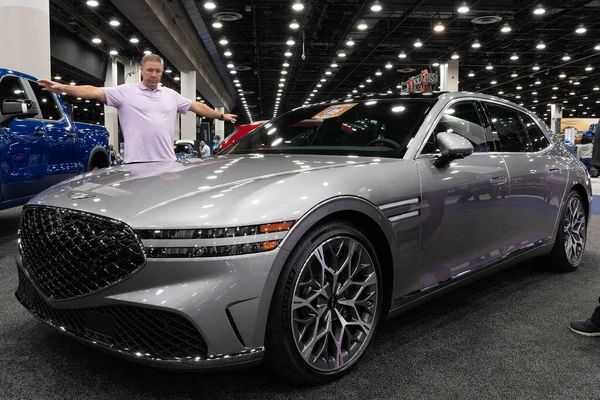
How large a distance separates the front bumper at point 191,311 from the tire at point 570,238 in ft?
9.86

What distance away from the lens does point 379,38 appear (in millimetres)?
20734

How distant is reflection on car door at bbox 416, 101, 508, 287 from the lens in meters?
2.60

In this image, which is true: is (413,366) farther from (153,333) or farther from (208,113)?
(208,113)

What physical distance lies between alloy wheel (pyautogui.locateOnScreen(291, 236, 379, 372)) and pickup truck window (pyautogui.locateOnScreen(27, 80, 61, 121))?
4.48 meters

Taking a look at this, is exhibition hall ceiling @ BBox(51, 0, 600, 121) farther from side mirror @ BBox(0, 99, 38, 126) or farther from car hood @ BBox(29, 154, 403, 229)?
car hood @ BBox(29, 154, 403, 229)

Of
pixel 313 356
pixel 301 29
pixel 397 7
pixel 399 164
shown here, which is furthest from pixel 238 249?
pixel 301 29

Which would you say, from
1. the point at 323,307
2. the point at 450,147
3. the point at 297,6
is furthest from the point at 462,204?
the point at 297,6

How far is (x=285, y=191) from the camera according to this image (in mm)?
2002

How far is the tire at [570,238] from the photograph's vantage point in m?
3.93

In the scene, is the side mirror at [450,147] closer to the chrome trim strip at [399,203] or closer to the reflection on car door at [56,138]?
the chrome trim strip at [399,203]

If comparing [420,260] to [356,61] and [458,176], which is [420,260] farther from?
[356,61]

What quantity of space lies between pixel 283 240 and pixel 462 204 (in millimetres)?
1314

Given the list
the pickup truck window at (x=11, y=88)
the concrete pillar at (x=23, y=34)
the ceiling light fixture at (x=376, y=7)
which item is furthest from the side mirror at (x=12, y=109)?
the ceiling light fixture at (x=376, y=7)

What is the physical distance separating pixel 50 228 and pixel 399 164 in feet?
5.36
